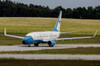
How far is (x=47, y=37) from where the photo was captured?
241 feet

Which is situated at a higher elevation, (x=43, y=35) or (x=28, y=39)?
(x=43, y=35)

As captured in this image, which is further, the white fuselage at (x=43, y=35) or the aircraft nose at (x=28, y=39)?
the white fuselage at (x=43, y=35)

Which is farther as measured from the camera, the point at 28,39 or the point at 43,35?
the point at 43,35

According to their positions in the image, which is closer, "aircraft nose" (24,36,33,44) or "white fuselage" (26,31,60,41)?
"aircraft nose" (24,36,33,44)
